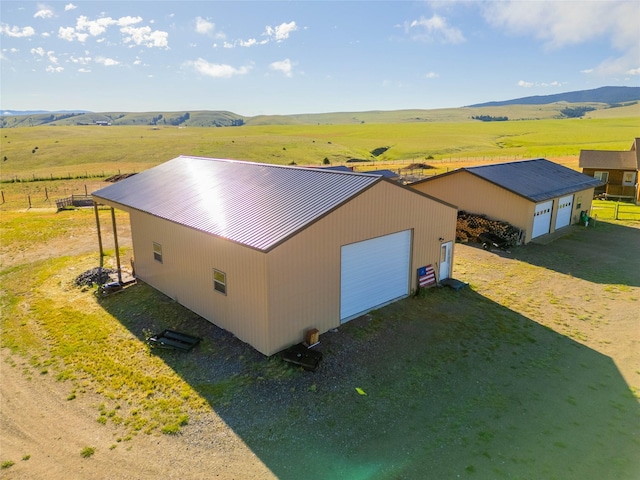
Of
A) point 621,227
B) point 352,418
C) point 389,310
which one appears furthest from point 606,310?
point 621,227

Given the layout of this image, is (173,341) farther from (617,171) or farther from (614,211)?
(617,171)

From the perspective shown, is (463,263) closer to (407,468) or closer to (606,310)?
(606,310)

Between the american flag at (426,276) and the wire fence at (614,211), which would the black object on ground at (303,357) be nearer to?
the american flag at (426,276)

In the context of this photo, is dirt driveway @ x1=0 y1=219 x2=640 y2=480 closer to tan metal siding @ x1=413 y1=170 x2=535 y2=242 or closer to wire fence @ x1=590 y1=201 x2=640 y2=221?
tan metal siding @ x1=413 y1=170 x2=535 y2=242

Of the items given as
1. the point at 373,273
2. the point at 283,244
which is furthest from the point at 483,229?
the point at 283,244

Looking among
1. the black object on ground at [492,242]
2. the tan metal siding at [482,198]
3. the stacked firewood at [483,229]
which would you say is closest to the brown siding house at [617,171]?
the tan metal siding at [482,198]
